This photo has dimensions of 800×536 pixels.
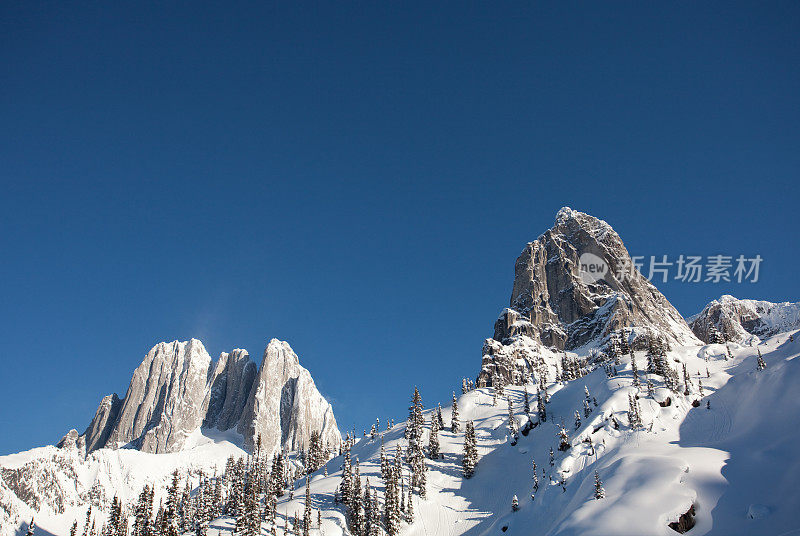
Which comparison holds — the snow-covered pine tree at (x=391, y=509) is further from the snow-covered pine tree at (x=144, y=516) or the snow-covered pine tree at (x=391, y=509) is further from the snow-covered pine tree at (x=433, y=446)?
the snow-covered pine tree at (x=144, y=516)

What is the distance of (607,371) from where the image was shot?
14788cm

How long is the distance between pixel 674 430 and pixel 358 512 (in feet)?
207

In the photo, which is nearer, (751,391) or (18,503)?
(751,391)

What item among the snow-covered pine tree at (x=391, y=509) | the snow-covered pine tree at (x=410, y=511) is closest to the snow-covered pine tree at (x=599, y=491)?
the snow-covered pine tree at (x=391, y=509)

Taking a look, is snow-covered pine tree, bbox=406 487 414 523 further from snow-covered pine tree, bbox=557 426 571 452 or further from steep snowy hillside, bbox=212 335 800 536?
snow-covered pine tree, bbox=557 426 571 452

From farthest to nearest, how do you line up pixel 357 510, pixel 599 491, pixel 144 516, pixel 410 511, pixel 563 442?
pixel 563 442 → pixel 410 511 → pixel 357 510 → pixel 144 516 → pixel 599 491

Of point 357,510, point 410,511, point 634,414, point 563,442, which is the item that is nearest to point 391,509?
point 410,511

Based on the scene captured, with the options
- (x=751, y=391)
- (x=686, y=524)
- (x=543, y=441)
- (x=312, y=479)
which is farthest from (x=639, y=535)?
(x=312, y=479)

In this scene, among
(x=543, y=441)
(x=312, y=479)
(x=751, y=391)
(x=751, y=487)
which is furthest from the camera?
(x=312, y=479)

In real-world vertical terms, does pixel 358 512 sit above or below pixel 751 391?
below

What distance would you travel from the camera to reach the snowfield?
54.4 m

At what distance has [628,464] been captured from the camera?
7000 centimetres

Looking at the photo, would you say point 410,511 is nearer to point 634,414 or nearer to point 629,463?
point 634,414

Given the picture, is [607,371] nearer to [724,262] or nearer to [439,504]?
[724,262]
